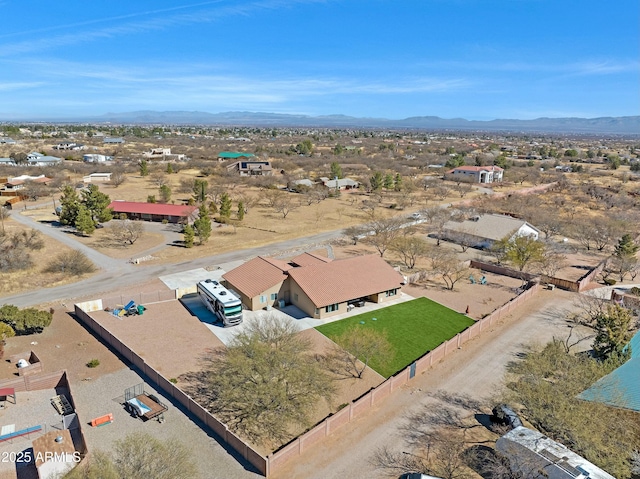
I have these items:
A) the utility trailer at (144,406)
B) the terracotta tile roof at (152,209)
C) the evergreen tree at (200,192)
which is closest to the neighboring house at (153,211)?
the terracotta tile roof at (152,209)

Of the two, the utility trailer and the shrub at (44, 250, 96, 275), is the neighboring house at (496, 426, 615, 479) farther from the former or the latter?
the shrub at (44, 250, 96, 275)

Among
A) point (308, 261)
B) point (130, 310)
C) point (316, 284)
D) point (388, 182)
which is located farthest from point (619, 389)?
point (388, 182)

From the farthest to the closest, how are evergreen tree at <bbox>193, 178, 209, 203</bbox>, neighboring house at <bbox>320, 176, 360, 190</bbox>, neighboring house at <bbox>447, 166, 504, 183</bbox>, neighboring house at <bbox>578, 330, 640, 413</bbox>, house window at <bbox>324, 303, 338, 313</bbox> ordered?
neighboring house at <bbox>447, 166, 504, 183</bbox> → neighboring house at <bbox>320, 176, 360, 190</bbox> → evergreen tree at <bbox>193, 178, 209, 203</bbox> → house window at <bbox>324, 303, 338, 313</bbox> → neighboring house at <bbox>578, 330, 640, 413</bbox>

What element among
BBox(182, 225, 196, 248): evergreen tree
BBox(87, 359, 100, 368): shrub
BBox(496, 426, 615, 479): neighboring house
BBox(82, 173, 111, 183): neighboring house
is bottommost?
BBox(87, 359, 100, 368): shrub

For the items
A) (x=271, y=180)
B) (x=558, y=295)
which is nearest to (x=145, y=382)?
(x=558, y=295)

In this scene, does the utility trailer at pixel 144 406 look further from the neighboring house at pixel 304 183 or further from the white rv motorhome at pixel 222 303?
the neighboring house at pixel 304 183

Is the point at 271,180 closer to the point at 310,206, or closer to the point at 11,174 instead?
the point at 310,206

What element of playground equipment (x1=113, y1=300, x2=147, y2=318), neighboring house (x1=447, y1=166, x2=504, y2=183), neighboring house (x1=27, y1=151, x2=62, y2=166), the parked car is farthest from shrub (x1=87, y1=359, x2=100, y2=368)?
neighboring house (x1=27, y1=151, x2=62, y2=166)
